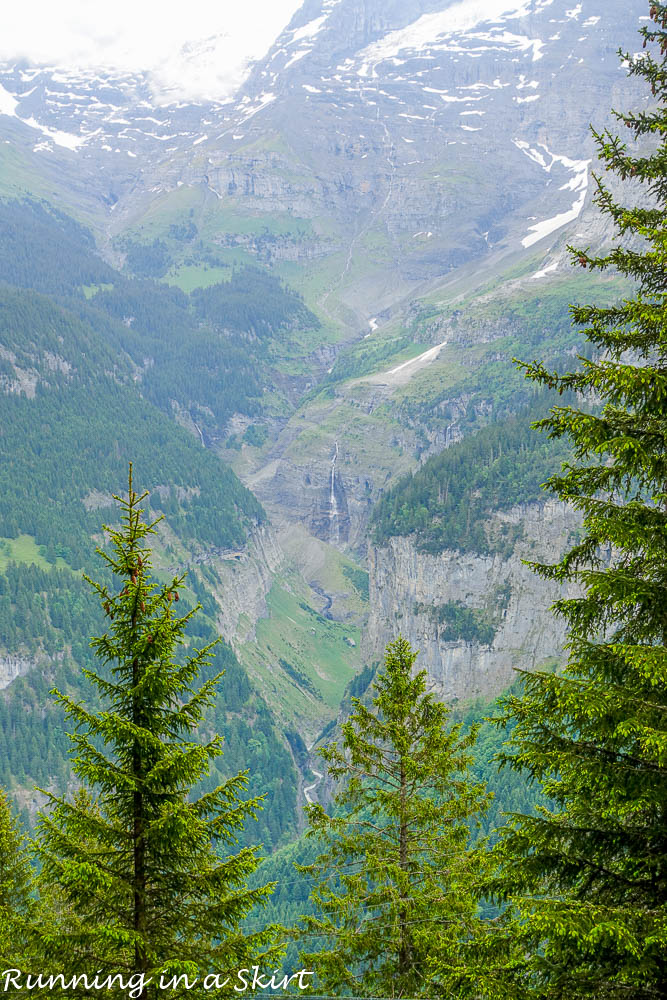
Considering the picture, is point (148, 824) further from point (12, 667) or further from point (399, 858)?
point (12, 667)

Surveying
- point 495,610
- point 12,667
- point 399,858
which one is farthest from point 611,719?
point 12,667

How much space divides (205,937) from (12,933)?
3813mm

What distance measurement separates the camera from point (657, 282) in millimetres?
16969

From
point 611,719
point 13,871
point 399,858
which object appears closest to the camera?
point 611,719

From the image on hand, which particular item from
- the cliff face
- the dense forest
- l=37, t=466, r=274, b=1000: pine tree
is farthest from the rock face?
l=37, t=466, r=274, b=1000: pine tree

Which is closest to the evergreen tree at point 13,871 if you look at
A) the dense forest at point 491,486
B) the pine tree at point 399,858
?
the pine tree at point 399,858

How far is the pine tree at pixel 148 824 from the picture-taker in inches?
658

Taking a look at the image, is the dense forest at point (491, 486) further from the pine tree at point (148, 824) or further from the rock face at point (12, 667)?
the pine tree at point (148, 824)

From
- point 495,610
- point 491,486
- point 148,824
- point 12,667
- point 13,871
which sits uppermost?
point 491,486

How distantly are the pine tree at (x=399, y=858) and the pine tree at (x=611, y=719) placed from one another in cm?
514

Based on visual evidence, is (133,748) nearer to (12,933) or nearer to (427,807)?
(12,933)

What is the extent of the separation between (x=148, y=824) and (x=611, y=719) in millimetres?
8741

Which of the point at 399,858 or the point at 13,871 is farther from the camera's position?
the point at 13,871

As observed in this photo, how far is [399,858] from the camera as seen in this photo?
22766 mm
